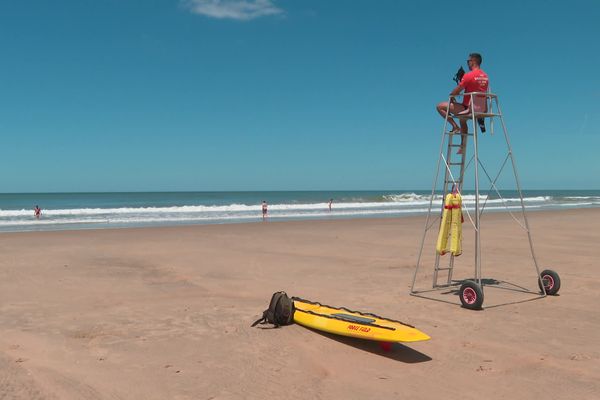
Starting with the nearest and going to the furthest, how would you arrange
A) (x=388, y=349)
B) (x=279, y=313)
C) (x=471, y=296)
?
(x=388, y=349), (x=279, y=313), (x=471, y=296)

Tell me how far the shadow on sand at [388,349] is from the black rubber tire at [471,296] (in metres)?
2.06

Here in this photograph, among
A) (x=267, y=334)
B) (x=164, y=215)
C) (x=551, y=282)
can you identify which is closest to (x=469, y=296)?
(x=551, y=282)

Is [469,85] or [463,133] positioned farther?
[463,133]

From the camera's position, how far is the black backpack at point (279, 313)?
21.3 feet

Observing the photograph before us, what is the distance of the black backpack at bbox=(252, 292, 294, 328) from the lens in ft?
21.3

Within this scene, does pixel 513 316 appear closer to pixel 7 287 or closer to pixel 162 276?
pixel 162 276

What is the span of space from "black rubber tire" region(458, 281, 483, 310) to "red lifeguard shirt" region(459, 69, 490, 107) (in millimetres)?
3061

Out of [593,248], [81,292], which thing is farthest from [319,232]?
[81,292]

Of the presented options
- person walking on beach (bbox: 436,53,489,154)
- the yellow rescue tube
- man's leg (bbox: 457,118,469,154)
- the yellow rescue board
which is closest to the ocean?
the yellow rescue tube

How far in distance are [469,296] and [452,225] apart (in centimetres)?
135

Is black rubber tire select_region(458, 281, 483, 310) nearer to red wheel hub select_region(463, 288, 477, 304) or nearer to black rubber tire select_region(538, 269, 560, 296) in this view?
red wheel hub select_region(463, 288, 477, 304)

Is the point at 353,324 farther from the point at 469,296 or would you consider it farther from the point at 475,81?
the point at 475,81

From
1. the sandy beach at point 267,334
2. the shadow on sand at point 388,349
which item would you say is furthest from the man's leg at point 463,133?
the shadow on sand at point 388,349

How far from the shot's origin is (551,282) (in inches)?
332
